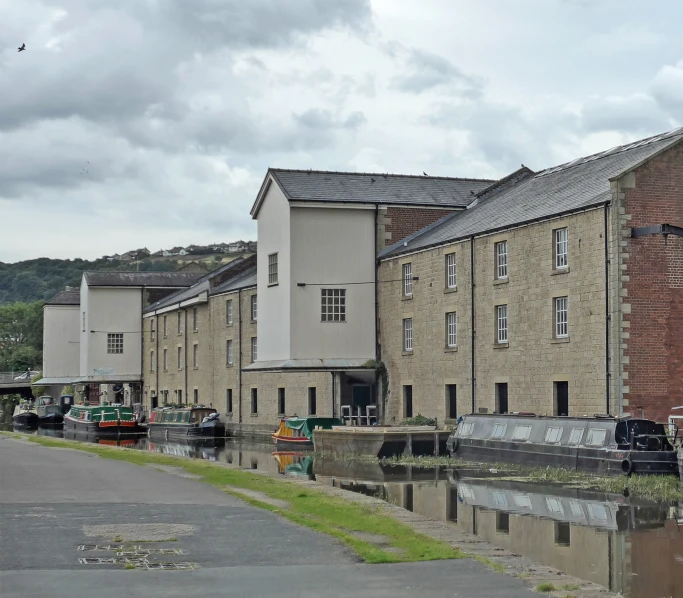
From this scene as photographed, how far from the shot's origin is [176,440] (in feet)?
186

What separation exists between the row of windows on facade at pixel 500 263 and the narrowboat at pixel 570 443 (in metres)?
5.48

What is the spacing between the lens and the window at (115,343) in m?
80.4

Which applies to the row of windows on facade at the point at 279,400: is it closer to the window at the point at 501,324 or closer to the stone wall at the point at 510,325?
the stone wall at the point at 510,325

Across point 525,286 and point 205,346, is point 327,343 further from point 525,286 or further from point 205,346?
point 205,346

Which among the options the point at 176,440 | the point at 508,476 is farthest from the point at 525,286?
the point at 176,440

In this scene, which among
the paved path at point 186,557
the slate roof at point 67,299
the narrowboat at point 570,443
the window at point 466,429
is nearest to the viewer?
the paved path at point 186,557

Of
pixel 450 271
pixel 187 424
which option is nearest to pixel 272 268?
pixel 450 271

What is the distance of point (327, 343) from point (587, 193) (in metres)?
15.5

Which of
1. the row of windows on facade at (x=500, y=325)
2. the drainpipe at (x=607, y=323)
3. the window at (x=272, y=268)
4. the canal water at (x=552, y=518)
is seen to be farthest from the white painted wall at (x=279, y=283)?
the drainpipe at (x=607, y=323)

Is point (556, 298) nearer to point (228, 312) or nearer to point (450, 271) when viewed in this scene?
point (450, 271)

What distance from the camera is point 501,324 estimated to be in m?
38.8

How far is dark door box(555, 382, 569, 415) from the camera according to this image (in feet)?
114

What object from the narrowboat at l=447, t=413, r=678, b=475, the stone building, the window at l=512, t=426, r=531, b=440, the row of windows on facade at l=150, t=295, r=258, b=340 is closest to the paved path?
the narrowboat at l=447, t=413, r=678, b=475

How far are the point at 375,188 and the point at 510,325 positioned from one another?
1399 centimetres
